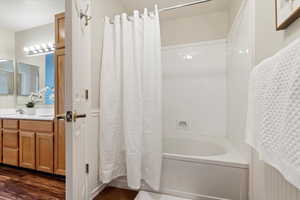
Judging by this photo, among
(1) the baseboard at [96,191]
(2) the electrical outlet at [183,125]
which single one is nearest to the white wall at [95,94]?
(1) the baseboard at [96,191]

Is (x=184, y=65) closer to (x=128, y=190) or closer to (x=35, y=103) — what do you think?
(x=128, y=190)

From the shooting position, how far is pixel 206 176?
1.36 meters

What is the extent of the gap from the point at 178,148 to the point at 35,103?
100 inches

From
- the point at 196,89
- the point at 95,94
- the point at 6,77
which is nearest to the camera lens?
the point at 95,94

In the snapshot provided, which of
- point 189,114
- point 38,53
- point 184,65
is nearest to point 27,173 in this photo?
point 38,53

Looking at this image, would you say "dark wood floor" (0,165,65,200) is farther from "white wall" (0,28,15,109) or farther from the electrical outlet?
the electrical outlet

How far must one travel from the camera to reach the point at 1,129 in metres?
2.22

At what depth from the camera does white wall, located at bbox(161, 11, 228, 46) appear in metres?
2.16

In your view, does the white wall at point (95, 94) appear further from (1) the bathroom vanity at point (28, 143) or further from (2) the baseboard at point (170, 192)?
(1) the bathroom vanity at point (28, 143)

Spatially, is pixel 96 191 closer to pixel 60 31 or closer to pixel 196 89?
pixel 196 89

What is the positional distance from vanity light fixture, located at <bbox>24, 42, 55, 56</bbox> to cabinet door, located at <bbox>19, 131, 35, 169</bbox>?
1.39 meters

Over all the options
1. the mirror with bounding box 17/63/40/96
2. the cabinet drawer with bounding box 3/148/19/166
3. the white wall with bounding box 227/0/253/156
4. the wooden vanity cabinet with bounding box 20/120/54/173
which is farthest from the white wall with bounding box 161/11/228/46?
the cabinet drawer with bounding box 3/148/19/166

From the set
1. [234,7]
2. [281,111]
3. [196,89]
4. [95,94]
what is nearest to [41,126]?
[95,94]

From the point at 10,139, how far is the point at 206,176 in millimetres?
2643
